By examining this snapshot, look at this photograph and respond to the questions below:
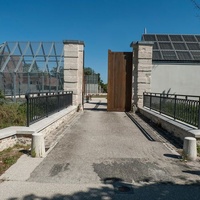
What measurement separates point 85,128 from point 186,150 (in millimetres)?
4241

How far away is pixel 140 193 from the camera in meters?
3.38

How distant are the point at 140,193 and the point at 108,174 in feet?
2.71

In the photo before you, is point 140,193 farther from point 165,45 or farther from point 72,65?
point 165,45

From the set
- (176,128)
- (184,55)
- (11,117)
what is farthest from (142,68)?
(11,117)

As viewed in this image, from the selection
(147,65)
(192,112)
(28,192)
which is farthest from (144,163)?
(147,65)

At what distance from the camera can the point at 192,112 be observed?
6680 millimetres

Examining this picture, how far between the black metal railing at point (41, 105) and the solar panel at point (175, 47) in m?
7.33

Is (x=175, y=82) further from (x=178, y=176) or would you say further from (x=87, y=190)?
(x=87, y=190)

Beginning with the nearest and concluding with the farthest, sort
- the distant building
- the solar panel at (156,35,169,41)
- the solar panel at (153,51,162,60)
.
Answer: the distant building < the solar panel at (153,51,162,60) < the solar panel at (156,35,169,41)

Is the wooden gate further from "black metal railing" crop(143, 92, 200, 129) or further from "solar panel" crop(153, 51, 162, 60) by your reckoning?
"black metal railing" crop(143, 92, 200, 129)

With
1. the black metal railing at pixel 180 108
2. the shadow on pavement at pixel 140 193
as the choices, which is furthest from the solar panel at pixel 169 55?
the shadow on pavement at pixel 140 193

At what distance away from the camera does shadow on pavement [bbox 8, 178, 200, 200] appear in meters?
3.23

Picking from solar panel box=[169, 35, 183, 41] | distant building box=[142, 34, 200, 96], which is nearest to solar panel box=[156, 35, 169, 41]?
solar panel box=[169, 35, 183, 41]

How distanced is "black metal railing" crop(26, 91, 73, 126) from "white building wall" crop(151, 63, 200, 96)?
21.7ft
